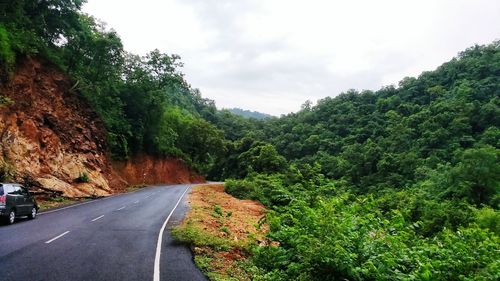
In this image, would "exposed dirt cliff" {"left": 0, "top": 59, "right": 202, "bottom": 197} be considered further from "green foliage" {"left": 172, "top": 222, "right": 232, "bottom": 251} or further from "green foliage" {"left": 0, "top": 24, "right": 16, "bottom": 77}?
"green foliage" {"left": 172, "top": 222, "right": 232, "bottom": 251}

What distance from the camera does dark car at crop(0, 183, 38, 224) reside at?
15.3 metres

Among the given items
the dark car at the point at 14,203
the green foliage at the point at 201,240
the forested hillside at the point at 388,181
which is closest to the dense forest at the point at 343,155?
the forested hillside at the point at 388,181

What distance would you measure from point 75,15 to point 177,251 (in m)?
31.0

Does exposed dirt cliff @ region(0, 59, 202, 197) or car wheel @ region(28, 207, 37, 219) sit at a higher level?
exposed dirt cliff @ region(0, 59, 202, 197)

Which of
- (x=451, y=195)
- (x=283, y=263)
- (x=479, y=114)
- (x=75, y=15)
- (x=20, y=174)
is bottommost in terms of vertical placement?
(x=451, y=195)

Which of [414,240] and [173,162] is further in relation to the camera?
[173,162]

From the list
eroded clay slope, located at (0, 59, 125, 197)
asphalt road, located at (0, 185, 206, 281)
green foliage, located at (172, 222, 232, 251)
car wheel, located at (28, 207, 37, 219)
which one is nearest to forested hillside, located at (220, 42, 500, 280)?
green foliage, located at (172, 222, 232, 251)

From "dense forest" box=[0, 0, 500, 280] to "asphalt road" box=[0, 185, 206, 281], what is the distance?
2.27 metres

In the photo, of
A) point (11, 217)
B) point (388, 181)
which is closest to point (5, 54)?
point (11, 217)

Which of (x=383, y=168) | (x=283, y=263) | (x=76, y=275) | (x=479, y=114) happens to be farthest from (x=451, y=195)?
(x=76, y=275)

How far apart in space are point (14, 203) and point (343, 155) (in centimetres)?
6565

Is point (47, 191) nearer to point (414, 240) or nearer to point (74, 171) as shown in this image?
point (74, 171)

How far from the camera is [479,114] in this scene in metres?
64.8

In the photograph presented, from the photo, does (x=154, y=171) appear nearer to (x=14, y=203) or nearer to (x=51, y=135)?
(x=51, y=135)
